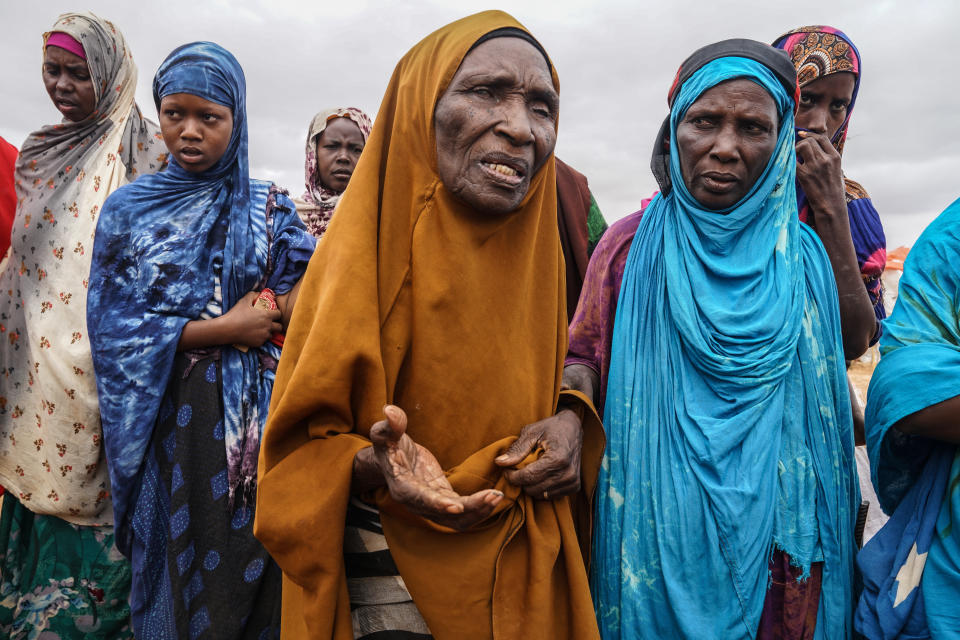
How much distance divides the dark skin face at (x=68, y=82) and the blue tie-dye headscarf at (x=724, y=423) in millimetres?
3130

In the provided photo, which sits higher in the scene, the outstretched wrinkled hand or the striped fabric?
the outstretched wrinkled hand

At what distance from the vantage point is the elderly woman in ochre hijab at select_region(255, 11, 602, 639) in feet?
5.28

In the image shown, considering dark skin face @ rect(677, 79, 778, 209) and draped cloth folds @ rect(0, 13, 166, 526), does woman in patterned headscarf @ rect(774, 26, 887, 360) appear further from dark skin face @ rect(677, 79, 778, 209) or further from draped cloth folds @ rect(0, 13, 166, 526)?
draped cloth folds @ rect(0, 13, 166, 526)

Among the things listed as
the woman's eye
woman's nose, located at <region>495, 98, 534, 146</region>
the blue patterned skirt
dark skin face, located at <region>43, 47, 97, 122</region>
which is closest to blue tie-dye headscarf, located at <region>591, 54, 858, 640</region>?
the woman's eye

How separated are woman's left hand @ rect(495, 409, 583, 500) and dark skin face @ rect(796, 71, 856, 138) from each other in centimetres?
204

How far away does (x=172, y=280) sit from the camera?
8.31 feet

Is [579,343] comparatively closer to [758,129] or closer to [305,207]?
[758,129]

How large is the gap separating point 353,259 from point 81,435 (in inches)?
83.3

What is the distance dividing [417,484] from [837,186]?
6.37ft

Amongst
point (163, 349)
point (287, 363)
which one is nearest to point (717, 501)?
point (287, 363)

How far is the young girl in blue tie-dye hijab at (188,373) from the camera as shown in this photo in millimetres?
2414

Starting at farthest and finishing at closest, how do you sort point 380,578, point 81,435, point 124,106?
point 124,106, point 81,435, point 380,578

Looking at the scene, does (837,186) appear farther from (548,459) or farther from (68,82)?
(68,82)

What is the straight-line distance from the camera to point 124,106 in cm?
360
